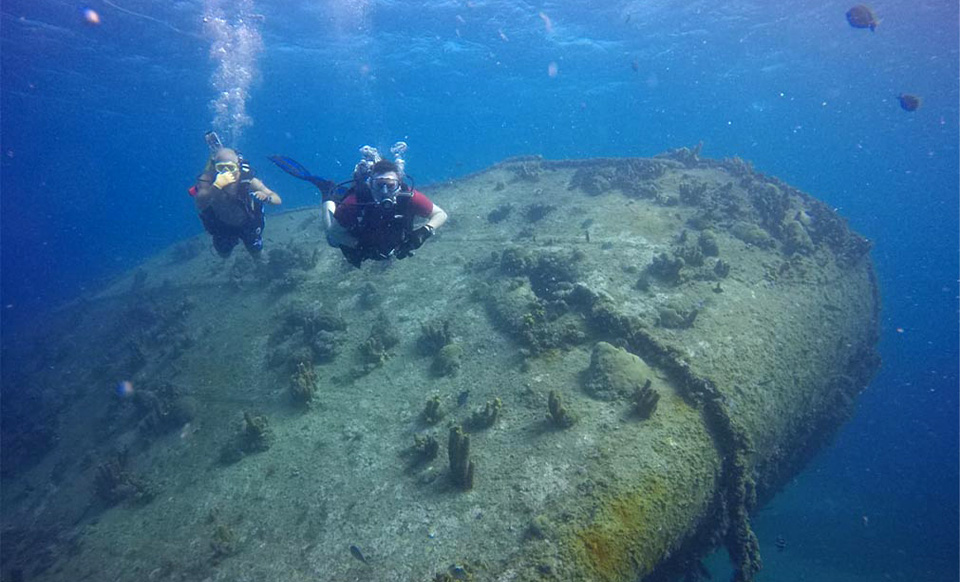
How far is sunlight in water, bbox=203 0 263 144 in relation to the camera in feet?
91.0

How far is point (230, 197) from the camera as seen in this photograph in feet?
29.9

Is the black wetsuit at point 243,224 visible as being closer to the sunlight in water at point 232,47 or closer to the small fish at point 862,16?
the small fish at point 862,16

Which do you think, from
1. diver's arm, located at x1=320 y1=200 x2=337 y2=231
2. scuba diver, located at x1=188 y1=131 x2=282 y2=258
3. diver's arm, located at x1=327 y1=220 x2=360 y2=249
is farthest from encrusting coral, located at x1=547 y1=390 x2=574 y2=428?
scuba diver, located at x1=188 y1=131 x2=282 y2=258

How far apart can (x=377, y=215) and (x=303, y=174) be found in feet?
12.4

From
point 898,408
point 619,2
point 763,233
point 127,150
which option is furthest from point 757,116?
point 127,150

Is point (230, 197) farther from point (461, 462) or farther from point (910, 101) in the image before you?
point (910, 101)

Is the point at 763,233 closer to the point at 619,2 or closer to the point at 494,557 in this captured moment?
the point at 494,557

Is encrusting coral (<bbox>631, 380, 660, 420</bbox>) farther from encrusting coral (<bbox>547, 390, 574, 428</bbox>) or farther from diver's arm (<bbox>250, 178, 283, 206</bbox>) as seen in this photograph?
diver's arm (<bbox>250, 178, 283, 206</bbox>)

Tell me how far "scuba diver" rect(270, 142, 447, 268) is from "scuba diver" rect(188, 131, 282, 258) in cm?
270

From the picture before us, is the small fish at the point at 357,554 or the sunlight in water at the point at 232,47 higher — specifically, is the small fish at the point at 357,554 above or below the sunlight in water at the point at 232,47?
below

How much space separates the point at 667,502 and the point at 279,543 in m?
5.34

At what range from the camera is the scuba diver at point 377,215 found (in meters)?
6.30

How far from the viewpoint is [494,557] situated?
193 inches

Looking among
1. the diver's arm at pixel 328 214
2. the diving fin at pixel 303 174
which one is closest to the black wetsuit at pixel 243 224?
the diving fin at pixel 303 174
